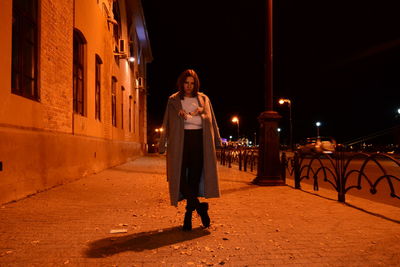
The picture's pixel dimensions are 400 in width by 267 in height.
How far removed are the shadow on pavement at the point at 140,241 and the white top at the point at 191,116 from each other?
1.34 metres

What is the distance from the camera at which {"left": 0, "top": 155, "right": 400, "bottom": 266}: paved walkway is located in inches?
149

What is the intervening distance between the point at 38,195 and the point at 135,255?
4.60 meters

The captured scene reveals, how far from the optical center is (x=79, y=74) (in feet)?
40.1

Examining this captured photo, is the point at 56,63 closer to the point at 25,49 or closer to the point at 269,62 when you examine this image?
the point at 25,49

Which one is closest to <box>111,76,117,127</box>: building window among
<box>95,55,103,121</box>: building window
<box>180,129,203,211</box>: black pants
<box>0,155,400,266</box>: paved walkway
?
<box>95,55,103,121</box>: building window

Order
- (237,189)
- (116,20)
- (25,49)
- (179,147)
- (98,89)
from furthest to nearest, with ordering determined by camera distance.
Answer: (116,20) → (98,89) → (237,189) → (25,49) → (179,147)

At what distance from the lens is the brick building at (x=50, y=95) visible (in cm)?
681

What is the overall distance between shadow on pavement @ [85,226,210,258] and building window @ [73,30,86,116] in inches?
304

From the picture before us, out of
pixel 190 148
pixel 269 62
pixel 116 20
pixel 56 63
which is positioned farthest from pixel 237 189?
pixel 116 20

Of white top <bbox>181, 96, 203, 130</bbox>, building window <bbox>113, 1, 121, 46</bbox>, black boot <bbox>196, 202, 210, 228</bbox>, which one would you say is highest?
building window <bbox>113, 1, 121, 46</bbox>

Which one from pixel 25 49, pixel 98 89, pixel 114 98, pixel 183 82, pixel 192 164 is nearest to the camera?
pixel 192 164

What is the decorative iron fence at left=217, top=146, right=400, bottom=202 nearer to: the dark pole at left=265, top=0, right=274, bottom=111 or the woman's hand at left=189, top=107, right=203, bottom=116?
the dark pole at left=265, top=0, right=274, bottom=111

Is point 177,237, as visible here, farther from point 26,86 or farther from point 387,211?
point 26,86

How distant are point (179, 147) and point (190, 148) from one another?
0.17 meters
